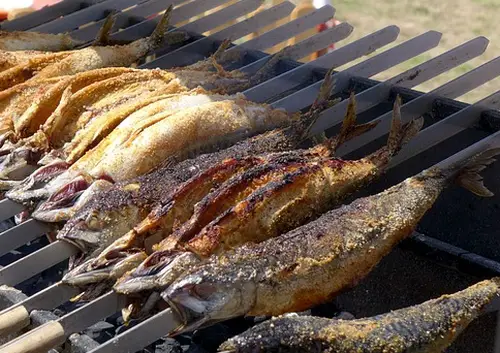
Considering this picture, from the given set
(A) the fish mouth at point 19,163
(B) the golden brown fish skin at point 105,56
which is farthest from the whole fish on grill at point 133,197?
(B) the golden brown fish skin at point 105,56

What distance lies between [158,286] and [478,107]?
1.72 meters

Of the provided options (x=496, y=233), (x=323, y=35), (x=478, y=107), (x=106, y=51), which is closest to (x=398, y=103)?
(x=478, y=107)

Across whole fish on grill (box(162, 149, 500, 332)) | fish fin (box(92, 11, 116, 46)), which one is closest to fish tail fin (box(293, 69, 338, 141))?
whole fish on grill (box(162, 149, 500, 332))

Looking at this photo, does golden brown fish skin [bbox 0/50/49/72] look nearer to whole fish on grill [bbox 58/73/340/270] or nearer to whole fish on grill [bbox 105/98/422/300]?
whole fish on grill [bbox 58/73/340/270]

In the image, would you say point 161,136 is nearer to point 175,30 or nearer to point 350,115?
point 350,115

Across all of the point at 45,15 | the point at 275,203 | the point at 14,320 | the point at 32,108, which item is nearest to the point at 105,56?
the point at 32,108

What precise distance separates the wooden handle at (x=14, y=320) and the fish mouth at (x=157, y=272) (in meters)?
0.30

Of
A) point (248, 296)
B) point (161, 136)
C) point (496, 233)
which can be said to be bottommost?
point (496, 233)

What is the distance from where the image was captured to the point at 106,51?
14.6ft

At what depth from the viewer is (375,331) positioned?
94.7 inches

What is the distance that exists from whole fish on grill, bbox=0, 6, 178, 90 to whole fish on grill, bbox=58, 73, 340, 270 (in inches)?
47.3

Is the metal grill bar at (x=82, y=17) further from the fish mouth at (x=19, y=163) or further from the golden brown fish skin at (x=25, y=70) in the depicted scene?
the fish mouth at (x=19, y=163)

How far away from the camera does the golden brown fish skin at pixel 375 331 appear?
229cm

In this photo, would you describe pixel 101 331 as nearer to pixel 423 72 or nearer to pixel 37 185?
pixel 37 185
